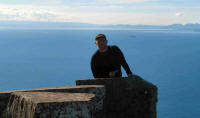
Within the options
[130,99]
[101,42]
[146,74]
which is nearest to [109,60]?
[101,42]

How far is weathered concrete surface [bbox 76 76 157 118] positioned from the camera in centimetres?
416

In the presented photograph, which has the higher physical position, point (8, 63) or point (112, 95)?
point (8, 63)

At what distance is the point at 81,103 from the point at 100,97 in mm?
816

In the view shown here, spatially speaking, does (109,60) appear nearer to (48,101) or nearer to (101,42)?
(101,42)

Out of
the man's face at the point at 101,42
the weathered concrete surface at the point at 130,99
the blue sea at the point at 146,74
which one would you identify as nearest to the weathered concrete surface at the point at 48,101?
the weathered concrete surface at the point at 130,99

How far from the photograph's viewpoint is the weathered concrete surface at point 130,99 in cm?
416

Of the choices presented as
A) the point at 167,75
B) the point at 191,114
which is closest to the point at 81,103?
the point at 191,114

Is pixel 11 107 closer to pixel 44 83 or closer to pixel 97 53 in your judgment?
pixel 97 53

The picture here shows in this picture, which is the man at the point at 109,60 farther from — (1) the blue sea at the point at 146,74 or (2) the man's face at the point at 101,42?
(1) the blue sea at the point at 146,74

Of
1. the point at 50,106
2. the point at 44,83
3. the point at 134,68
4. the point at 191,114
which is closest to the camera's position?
the point at 50,106

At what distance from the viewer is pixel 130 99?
424 centimetres

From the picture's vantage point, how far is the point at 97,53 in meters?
5.11

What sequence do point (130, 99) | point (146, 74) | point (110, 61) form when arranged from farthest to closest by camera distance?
point (146, 74) < point (110, 61) < point (130, 99)

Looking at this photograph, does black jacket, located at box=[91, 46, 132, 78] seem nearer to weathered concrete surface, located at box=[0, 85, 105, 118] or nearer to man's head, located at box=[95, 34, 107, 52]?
man's head, located at box=[95, 34, 107, 52]
